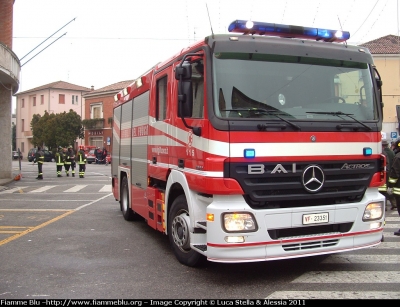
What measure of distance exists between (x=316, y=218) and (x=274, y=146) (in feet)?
3.30

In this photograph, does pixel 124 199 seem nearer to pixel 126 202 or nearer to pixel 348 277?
pixel 126 202

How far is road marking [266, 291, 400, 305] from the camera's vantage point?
455 cm

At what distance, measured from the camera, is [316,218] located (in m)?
5.05

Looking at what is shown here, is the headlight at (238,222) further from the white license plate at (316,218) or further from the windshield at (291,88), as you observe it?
the windshield at (291,88)

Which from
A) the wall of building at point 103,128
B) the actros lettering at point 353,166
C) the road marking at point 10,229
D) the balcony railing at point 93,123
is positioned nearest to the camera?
the actros lettering at point 353,166

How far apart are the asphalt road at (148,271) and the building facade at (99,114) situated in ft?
154

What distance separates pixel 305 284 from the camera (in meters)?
5.00

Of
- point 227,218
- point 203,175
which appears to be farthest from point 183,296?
point 203,175

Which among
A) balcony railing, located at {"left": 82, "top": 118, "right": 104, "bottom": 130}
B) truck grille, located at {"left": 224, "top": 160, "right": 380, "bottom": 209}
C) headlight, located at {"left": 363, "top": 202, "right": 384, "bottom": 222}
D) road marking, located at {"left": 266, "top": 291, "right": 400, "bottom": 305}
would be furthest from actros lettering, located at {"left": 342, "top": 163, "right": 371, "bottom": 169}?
balcony railing, located at {"left": 82, "top": 118, "right": 104, "bottom": 130}

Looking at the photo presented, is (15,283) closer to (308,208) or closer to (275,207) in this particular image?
(275,207)

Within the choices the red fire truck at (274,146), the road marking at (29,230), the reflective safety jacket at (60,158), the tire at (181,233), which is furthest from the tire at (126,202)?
the reflective safety jacket at (60,158)

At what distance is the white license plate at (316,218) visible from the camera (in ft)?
16.4

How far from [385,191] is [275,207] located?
635 cm

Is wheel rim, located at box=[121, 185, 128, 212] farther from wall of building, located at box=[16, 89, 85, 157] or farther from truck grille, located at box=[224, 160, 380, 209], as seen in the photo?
wall of building, located at box=[16, 89, 85, 157]
